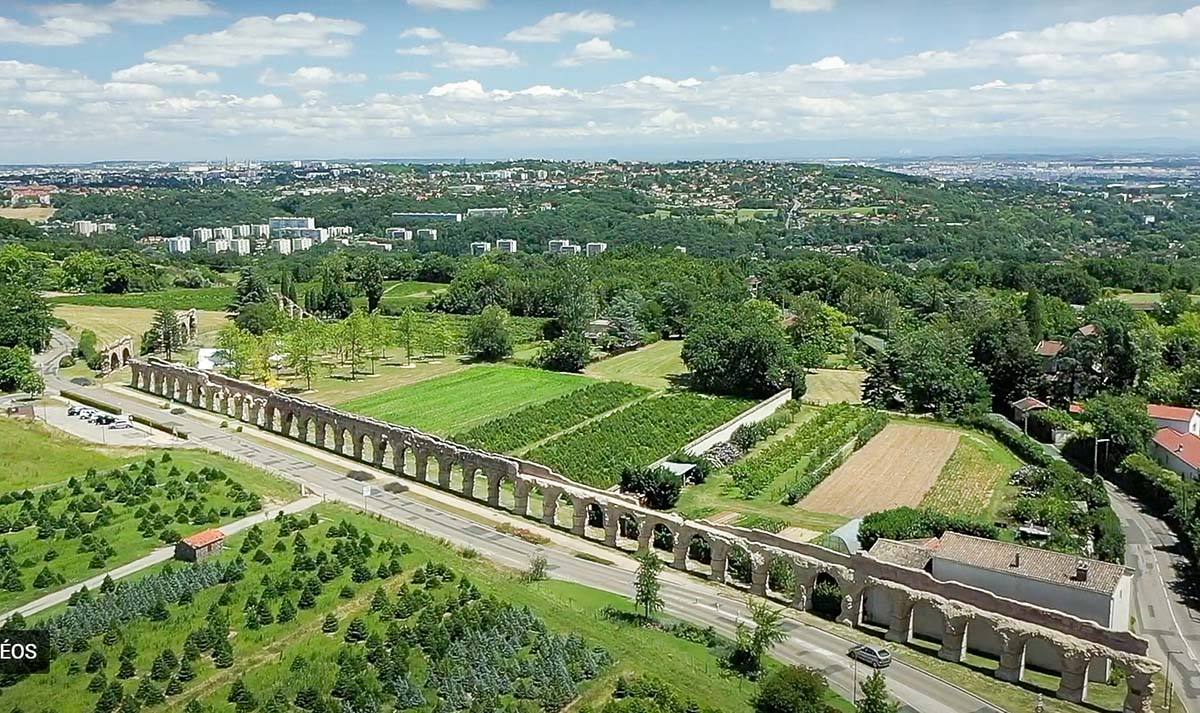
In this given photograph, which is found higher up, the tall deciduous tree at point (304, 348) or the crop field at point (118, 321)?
the tall deciduous tree at point (304, 348)

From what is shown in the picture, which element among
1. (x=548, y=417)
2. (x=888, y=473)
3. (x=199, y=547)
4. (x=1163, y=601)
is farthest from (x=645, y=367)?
(x=1163, y=601)

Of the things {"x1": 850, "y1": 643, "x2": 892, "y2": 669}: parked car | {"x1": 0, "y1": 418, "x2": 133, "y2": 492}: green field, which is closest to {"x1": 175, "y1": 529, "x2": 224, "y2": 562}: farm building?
{"x1": 0, "y1": 418, "x2": 133, "y2": 492}: green field

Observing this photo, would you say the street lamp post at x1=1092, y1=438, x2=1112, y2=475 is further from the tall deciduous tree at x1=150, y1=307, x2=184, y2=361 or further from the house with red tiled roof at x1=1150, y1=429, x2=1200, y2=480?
the tall deciduous tree at x1=150, y1=307, x2=184, y2=361

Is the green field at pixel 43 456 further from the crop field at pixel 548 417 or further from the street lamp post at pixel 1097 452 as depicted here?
the street lamp post at pixel 1097 452

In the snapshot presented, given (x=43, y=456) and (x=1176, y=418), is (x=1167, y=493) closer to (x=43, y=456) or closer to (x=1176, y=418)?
(x=1176, y=418)

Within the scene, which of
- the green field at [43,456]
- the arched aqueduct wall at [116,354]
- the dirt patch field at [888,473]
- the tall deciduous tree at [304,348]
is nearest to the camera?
the green field at [43,456]

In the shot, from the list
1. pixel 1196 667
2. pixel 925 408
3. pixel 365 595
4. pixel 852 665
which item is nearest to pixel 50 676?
pixel 365 595

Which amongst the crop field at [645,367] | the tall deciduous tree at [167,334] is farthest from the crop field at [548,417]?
the tall deciduous tree at [167,334]
